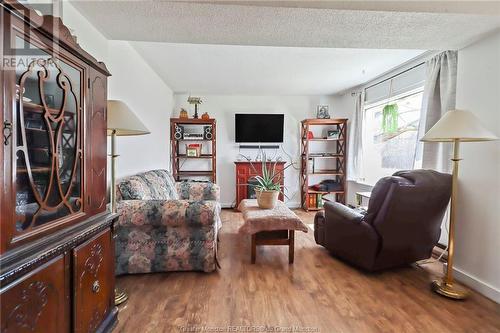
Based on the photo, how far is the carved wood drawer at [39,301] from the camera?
0.81m

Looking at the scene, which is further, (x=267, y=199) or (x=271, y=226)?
(x=267, y=199)

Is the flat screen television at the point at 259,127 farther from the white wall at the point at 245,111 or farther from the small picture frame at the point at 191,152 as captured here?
the small picture frame at the point at 191,152

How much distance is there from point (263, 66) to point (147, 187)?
2255 millimetres

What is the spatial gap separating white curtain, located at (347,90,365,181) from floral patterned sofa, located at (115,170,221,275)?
328 centimetres

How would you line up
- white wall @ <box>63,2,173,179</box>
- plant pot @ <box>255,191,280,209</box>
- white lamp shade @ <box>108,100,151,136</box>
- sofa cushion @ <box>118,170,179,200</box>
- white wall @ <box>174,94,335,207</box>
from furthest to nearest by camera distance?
white wall @ <box>174,94,335,207</box>
plant pot @ <box>255,191,280,209</box>
sofa cushion @ <box>118,170,179,200</box>
white wall @ <box>63,2,173,179</box>
white lamp shade @ <box>108,100,151,136</box>

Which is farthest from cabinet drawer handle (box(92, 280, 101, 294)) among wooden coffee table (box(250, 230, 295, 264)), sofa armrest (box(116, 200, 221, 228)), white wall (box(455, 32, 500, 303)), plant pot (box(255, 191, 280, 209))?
white wall (box(455, 32, 500, 303))

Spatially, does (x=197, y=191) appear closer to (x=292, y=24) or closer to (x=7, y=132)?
(x=292, y=24)

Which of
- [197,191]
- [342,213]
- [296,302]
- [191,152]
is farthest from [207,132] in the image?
[296,302]

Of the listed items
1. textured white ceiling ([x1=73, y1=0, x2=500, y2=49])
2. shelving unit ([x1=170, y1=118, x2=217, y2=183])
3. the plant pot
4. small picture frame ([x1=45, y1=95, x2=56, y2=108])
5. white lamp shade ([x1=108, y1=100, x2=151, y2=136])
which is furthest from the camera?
shelving unit ([x1=170, y1=118, x2=217, y2=183])

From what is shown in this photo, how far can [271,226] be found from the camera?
7.83 feet

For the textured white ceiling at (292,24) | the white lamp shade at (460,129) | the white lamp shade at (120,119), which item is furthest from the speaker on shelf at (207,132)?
the white lamp shade at (460,129)

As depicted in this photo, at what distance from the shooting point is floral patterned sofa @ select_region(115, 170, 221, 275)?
6.93 feet

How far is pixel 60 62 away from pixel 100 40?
1179mm

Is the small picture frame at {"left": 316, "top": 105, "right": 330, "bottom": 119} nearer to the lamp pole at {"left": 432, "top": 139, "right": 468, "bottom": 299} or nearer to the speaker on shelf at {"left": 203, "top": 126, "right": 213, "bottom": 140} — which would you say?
the speaker on shelf at {"left": 203, "top": 126, "right": 213, "bottom": 140}
